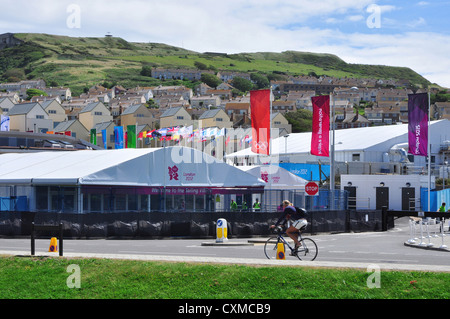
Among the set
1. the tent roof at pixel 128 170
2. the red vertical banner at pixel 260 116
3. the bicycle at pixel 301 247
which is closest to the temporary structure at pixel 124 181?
the tent roof at pixel 128 170

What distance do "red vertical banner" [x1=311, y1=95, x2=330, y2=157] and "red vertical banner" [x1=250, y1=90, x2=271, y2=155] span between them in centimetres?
577

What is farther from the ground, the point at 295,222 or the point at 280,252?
the point at 295,222

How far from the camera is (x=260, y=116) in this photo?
129ft

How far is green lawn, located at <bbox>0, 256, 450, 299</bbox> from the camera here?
1345cm

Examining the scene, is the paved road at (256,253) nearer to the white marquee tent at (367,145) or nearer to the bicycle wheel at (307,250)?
the bicycle wheel at (307,250)

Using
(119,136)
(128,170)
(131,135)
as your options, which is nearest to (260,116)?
(128,170)

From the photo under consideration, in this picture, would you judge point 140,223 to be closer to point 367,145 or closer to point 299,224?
point 299,224

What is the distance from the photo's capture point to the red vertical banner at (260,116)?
127 ft

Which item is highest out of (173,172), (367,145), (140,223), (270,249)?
(367,145)

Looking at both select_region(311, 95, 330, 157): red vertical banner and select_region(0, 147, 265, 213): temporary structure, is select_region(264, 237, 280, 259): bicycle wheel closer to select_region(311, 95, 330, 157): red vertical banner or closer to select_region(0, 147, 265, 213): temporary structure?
select_region(0, 147, 265, 213): temporary structure

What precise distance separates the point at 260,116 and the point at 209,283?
2549 cm

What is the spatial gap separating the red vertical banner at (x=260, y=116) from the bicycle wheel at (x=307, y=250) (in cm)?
1902

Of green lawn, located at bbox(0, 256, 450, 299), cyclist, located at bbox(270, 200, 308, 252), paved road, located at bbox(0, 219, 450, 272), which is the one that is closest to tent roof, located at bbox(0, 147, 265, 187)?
paved road, located at bbox(0, 219, 450, 272)
